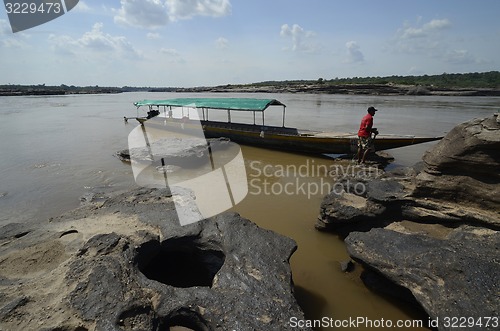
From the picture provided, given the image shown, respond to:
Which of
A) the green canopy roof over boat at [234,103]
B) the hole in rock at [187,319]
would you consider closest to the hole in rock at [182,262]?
the hole in rock at [187,319]

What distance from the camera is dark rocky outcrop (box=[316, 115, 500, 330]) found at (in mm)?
3227

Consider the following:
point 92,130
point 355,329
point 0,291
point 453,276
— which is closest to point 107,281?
point 0,291

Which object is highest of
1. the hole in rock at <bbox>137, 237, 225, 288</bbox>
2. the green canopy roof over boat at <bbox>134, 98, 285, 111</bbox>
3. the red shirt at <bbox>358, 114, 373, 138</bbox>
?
the green canopy roof over boat at <bbox>134, 98, 285, 111</bbox>

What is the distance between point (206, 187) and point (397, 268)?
601 centimetres

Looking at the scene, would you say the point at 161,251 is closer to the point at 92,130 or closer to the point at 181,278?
the point at 181,278

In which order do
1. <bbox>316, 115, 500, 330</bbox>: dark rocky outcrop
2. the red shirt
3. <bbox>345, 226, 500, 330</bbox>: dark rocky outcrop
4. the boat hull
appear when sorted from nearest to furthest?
<bbox>345, 226, 500, 330</bbox>: dark rocky outcrop
<bbox>316, 115, 500, 330</bbox>: dark rocky outcrop
the red shirt
the boat hull

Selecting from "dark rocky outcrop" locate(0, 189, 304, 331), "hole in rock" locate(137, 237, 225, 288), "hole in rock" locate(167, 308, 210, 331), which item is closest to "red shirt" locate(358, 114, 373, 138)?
"dark rocky outcrop" locate(0, 189, 304, 331)

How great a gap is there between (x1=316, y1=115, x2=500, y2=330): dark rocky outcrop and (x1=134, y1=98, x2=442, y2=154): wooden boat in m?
4.43

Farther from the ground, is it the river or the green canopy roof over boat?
the green canopy roof over boat

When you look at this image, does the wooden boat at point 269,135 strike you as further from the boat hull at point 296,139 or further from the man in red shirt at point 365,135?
the man in red shirt at point 365,135

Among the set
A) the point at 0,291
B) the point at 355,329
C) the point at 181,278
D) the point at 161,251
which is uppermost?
the point at 0,291

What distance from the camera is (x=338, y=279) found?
181 inches

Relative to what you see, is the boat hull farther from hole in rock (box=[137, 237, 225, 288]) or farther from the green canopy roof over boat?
hole in rock (box=[137, 237, 225, 288])

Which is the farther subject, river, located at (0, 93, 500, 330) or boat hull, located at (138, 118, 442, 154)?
boat hull, located at (138, 118, 442, 154)
